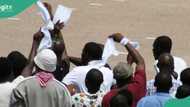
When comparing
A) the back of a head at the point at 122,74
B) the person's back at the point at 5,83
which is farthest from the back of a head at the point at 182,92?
the person's back at the point at 5,83

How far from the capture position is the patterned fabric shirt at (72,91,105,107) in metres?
8.04

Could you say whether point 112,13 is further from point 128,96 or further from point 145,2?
point 128,96

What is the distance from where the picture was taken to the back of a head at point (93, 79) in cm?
808

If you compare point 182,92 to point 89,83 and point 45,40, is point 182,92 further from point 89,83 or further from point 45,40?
point 45,40

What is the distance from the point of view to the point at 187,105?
286 inches

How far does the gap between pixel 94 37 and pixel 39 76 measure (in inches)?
282

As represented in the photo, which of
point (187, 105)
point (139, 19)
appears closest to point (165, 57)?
point (187, 105)

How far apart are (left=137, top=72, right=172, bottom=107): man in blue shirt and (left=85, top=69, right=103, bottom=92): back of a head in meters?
0.53

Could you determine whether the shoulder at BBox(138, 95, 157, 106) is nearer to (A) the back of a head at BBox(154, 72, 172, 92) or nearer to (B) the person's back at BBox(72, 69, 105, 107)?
(A) the back of a head at BBox(154, 72, 172, 92)

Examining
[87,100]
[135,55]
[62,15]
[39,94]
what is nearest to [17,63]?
[39,94]

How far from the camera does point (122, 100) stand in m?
7.32

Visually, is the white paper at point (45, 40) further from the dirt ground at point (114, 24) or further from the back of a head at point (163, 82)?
the dirt ground at point (114, 24)

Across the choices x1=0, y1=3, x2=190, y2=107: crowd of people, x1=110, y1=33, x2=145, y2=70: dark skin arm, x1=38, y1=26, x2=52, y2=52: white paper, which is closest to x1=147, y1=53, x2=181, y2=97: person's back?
x1=0, y1=3, x2=190, y2=107: crowd of people

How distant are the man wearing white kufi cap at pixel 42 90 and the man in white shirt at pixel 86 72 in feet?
1.74
